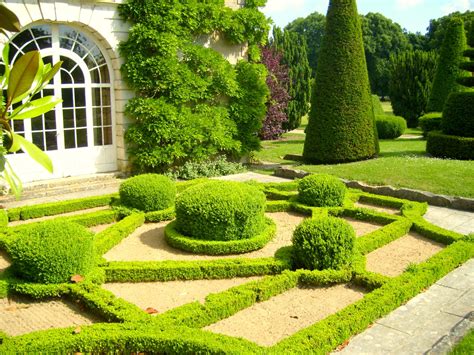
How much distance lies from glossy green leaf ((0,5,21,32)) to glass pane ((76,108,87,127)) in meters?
10.5

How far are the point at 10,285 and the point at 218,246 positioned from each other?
2592 mm

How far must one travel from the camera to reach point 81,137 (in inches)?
452

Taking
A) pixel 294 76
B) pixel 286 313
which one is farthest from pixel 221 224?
pixel 294 76

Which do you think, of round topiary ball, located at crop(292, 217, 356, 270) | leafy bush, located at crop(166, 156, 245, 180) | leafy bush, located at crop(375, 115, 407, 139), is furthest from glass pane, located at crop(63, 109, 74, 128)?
leafy bush, located at crop(375, 115, 407, 139)

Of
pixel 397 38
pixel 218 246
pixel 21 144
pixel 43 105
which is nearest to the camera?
pixel 21 144

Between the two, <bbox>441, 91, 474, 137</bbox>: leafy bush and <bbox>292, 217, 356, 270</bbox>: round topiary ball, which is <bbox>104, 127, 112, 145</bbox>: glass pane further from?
<bbox>441, 91, 474, 137</bbox>: leafy bush

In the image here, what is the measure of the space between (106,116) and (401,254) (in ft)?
26.4

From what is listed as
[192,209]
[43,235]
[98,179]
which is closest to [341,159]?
[98,179]

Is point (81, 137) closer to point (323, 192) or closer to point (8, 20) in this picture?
point (323, 192)

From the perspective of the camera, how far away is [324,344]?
Answer: 4.07 m

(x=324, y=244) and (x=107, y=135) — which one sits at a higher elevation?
(x=107, y=135)

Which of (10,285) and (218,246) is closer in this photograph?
(10,285)

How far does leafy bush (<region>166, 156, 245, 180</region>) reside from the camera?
39.9 feet

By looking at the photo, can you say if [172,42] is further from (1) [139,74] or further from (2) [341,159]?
(2) [341,159]
